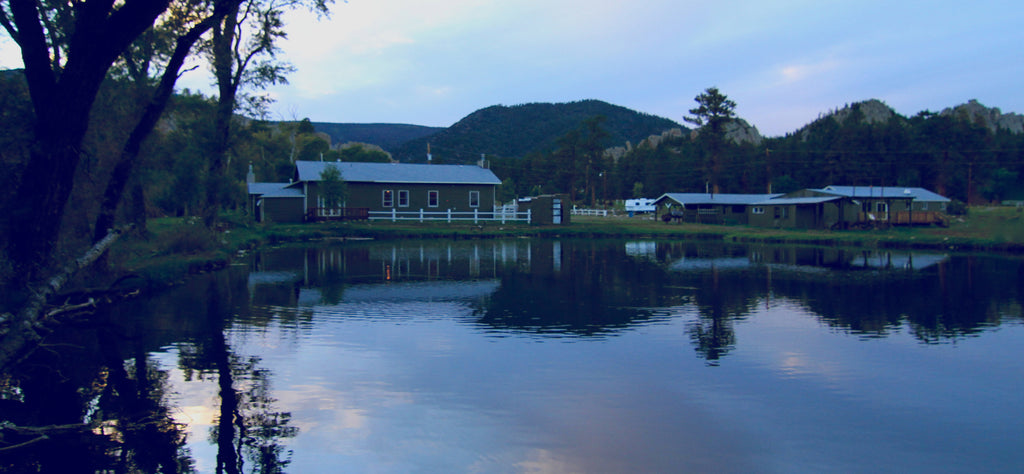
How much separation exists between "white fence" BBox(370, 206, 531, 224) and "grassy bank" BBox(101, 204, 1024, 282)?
130cm

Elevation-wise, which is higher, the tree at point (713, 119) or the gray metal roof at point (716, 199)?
the tree at point (713, 119)

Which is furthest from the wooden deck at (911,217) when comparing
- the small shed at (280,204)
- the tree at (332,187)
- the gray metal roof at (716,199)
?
the small shed at (280,204)

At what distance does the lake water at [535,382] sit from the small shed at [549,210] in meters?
33.3

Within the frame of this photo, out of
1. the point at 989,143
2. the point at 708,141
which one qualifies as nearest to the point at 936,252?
the point at 708,141

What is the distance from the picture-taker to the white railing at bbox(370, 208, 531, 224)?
47.4 m

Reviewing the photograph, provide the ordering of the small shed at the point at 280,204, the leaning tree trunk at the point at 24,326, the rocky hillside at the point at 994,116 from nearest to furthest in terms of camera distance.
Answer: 1. the leaning tree trunk at the point at 24,326
2. the small shed at the point at 280,204
3. the rocky hillside at the point at 994,116

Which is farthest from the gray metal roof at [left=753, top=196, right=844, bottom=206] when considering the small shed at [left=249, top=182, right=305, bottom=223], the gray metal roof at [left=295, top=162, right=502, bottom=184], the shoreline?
the small shed at [left=249, top=182, right=305, bottom=223]

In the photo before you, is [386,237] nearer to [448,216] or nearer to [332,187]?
[332,187]

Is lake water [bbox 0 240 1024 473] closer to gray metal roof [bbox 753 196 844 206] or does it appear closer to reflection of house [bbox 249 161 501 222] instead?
reflection of house [bbox 249 161 501 222]

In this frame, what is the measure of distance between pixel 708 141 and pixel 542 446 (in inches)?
3073

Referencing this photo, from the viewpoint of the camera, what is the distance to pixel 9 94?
1345 centimetres

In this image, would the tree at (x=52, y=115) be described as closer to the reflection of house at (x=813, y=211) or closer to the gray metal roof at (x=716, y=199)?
the reflection of house at (x=813, y=211)

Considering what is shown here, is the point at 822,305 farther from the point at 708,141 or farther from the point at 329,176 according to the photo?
the point at 708,141

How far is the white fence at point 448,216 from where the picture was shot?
47.4m
